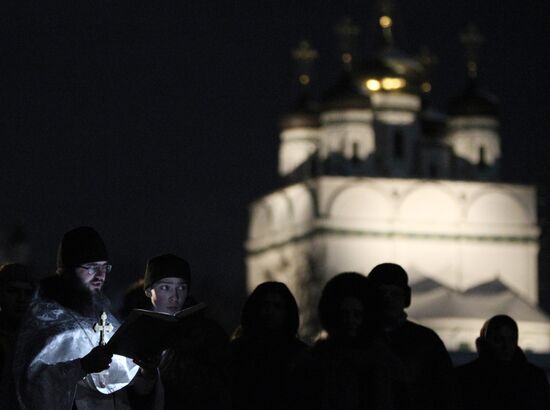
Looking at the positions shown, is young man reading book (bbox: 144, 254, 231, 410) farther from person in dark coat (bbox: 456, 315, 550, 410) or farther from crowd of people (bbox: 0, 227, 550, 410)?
person in dark coat (bbox: 456, 315, 550, 410)

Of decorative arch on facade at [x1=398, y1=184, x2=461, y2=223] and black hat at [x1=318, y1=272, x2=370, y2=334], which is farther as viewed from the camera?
decorative arch on facade at [x1=398, y1=184, x2=461, y2=223]

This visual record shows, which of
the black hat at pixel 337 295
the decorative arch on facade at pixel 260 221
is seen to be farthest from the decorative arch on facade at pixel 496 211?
the black hat at pixel 337 295

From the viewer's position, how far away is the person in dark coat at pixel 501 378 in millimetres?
9820

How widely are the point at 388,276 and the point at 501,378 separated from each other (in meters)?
1.01

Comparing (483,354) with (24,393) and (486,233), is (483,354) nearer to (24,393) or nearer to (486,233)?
(24,393)

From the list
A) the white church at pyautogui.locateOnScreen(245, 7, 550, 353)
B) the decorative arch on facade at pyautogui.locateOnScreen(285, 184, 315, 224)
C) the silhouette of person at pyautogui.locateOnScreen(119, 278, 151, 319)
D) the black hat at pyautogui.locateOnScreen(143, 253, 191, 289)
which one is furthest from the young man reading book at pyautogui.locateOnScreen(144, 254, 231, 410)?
the decorative arch on facade at pyautogui.locateOnScreen(285, 184, 315, 224)

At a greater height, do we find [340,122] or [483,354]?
[340,122]

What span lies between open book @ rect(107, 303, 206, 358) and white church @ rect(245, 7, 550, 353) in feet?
→ 153

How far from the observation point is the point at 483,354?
993 cm

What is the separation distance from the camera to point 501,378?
984 cm

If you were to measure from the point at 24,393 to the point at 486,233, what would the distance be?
51.2 metres

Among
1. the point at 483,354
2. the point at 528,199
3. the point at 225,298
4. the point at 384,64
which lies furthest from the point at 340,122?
the point at 483,354

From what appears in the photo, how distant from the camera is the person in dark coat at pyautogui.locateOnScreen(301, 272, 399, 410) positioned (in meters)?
8.64

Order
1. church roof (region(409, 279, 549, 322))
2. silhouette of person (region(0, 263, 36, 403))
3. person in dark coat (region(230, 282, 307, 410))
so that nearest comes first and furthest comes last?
silhouette of person (region(0, 263, 36, 403))
person in dark coat (region(230, 282, 307, 410))
church roof (region(409, 279, 549, 322))
